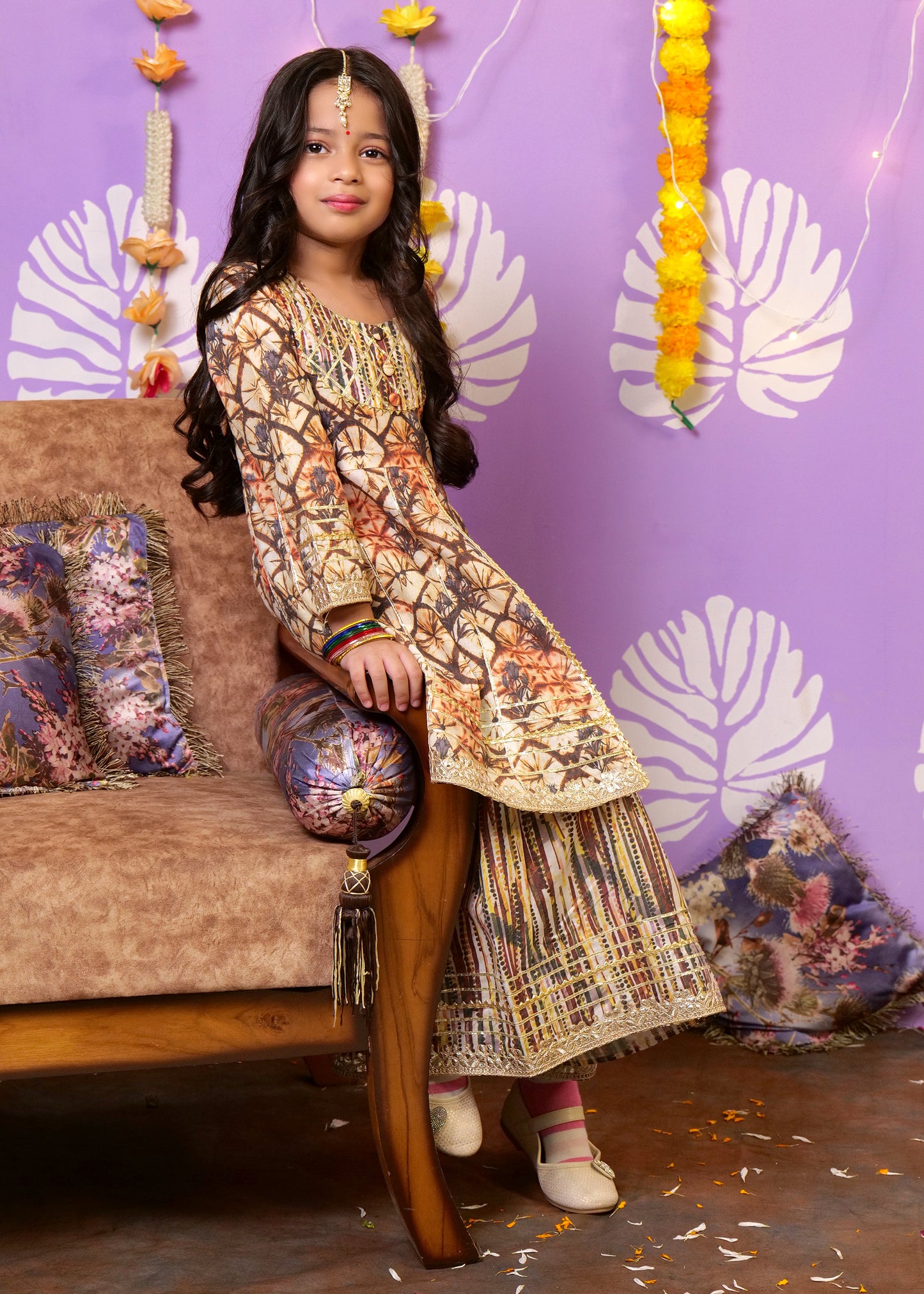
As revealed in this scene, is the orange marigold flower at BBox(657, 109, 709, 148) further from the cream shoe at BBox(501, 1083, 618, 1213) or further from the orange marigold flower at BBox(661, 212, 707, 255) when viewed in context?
the cream shoe at BBox(501, 1083, 618, 1213)

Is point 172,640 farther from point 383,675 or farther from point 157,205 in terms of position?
point 157,205

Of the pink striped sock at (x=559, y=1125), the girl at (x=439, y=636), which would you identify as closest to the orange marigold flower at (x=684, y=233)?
the girl at (x=439, y=636)

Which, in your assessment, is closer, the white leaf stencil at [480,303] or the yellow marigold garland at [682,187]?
the yellow marigold garland at [682,187]

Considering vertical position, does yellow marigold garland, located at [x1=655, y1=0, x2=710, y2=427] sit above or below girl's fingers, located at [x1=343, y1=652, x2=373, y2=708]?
above

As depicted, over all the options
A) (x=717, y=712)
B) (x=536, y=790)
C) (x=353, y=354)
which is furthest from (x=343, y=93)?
(x=717, y=712)

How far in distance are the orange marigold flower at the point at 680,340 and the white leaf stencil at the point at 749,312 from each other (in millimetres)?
72

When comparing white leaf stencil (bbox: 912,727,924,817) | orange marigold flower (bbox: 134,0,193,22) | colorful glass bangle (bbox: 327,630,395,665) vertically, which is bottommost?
white leaf stencil (bbox: 912,727,924,817)

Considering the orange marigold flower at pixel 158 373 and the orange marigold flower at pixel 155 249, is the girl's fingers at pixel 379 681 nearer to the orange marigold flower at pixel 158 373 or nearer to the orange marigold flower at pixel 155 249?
the orange marigold flower at pixel 158 373

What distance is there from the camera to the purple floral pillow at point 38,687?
162 centimetres

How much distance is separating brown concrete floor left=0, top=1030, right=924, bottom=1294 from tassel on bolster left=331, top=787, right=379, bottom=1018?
0.36 metres

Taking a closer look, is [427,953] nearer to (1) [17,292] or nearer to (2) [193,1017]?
(2) [193,1017]

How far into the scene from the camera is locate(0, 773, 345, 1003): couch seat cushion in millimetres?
1376

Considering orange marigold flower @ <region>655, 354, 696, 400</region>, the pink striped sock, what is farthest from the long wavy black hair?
the pink striped sock

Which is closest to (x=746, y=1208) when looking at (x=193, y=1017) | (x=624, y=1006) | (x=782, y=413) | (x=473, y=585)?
(x=624, y=1006)
